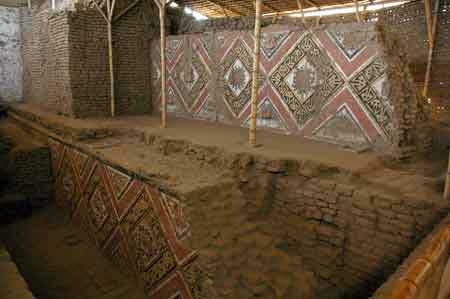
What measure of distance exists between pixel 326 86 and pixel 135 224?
3.53 meters

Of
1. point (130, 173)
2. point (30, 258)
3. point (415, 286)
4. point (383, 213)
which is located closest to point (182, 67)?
point (130, 173)

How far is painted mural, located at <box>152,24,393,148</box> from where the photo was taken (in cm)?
478

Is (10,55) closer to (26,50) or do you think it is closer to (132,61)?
(26,50)

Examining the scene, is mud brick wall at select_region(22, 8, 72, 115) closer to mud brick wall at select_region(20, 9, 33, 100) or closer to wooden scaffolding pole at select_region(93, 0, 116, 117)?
mud brick wall at select_region(20, 9, 33, 100)

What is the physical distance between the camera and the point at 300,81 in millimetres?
5605

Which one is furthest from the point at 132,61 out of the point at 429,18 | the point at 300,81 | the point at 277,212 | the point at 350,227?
the point at 429,18

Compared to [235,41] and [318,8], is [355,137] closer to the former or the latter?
[235,41]

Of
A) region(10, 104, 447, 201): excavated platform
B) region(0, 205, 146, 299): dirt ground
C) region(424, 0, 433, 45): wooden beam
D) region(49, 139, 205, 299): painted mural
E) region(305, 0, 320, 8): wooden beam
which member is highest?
region(305, 0, 320, 8): wooden beam

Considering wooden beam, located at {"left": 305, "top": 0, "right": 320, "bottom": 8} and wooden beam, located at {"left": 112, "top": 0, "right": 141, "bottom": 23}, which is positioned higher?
wooden beam, located at {"left": 305, "top": 0, "right": 320, "bottom": 8}

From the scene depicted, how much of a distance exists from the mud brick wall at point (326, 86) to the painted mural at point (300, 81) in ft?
0.05

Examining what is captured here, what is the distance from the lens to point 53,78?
8.62 metres

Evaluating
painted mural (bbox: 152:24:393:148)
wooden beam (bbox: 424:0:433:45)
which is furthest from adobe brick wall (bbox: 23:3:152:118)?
wooden beam (bbox: 424:0:433:45)

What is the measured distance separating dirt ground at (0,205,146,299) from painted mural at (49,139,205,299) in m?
0.18

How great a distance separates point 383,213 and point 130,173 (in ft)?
10.2
